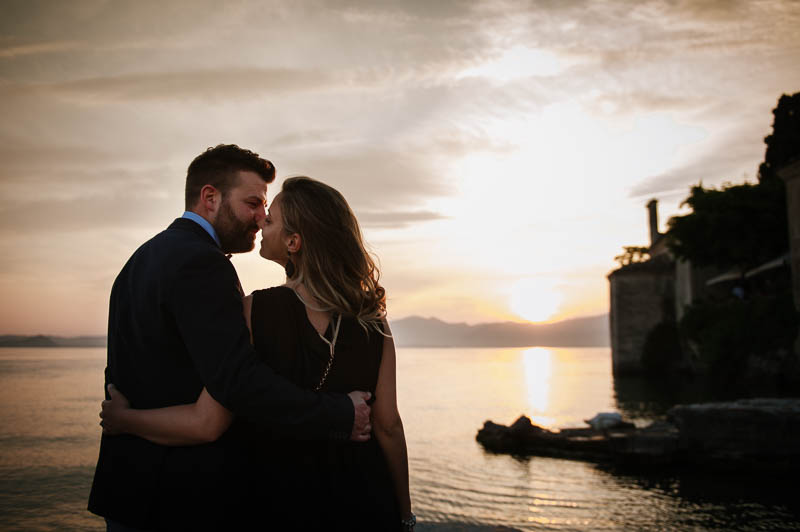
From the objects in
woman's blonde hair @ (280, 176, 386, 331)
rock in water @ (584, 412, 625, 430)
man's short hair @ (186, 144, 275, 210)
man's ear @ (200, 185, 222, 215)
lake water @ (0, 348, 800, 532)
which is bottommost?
lake water @ (0, 348, 800, 532)

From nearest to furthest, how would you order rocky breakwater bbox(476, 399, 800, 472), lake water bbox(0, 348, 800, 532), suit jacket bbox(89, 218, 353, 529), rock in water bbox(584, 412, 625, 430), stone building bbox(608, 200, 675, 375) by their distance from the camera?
suit jacket bbox(89, 218, 353, 529) → lake water bbox(0, 348, 800, 532) → rocky breakwater bbox(476, 399, 800, 472) → rock in water bbox(584, 412, 625, 430) → stone building bbox(608, 200, 675, 375)

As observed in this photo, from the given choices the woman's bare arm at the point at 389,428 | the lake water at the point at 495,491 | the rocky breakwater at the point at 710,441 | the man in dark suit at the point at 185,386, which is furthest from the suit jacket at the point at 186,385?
the rocky breakwater at the point at 710,441

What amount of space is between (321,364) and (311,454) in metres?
0.33

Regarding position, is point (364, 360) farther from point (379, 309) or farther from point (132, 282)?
point (132, 282)

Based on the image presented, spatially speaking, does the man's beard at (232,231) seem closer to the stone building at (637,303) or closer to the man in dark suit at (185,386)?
the man in dark suit at (185,386)

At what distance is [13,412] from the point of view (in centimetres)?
2716

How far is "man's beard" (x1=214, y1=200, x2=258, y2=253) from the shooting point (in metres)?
2.40

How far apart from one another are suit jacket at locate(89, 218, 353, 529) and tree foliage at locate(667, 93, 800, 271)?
30.3 meters

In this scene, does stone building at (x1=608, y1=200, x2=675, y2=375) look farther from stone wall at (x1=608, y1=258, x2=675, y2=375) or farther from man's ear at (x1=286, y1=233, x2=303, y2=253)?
man's ear at (x1=286, y1=233, x2=303, y2=253)

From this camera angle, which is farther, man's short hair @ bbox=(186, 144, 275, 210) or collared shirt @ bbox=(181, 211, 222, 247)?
man's short hair @ bbox=(186, 144, 275, 210)

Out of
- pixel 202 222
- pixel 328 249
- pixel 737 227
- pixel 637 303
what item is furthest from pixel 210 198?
pixel 637 303

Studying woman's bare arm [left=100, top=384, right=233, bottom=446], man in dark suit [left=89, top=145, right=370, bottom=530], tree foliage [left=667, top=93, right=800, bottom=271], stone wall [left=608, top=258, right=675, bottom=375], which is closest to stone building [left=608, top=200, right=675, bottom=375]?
stone wall [left=608, top=258, right=675, bottom=375]

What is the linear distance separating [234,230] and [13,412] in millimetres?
30575

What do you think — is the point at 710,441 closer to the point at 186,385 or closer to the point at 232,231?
the point at 232,231
